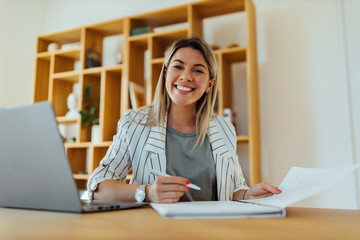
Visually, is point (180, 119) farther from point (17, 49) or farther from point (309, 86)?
point (17, 49)

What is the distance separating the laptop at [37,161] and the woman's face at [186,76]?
84cm

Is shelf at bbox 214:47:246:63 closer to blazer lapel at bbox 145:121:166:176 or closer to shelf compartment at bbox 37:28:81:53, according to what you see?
blazer lapel at bbox 145:121:166:176

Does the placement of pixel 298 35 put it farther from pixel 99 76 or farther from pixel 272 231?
pixel 272 231

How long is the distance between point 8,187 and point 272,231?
22.5 inches

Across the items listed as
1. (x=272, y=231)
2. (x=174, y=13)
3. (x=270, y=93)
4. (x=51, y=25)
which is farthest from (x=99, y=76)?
(x=272, y=231)

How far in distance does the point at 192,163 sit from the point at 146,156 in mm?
214

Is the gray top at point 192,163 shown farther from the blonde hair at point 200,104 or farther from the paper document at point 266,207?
the paper document at point 266,207

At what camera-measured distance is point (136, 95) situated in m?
2.76

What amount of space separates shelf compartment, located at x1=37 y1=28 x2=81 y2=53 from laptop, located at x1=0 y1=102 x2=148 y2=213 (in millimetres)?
2732

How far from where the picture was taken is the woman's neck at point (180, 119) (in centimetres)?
148

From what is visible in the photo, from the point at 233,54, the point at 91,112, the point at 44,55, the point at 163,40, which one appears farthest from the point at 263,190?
the point at 44,55

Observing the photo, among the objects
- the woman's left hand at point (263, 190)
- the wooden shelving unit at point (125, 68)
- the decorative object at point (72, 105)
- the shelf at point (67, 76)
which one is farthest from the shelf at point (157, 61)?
the woman's left hand at point (263, 190)

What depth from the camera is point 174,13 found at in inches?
107

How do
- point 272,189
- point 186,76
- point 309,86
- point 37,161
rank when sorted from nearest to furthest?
point 37,161
point 272,189
point 186,76
point 309,86
